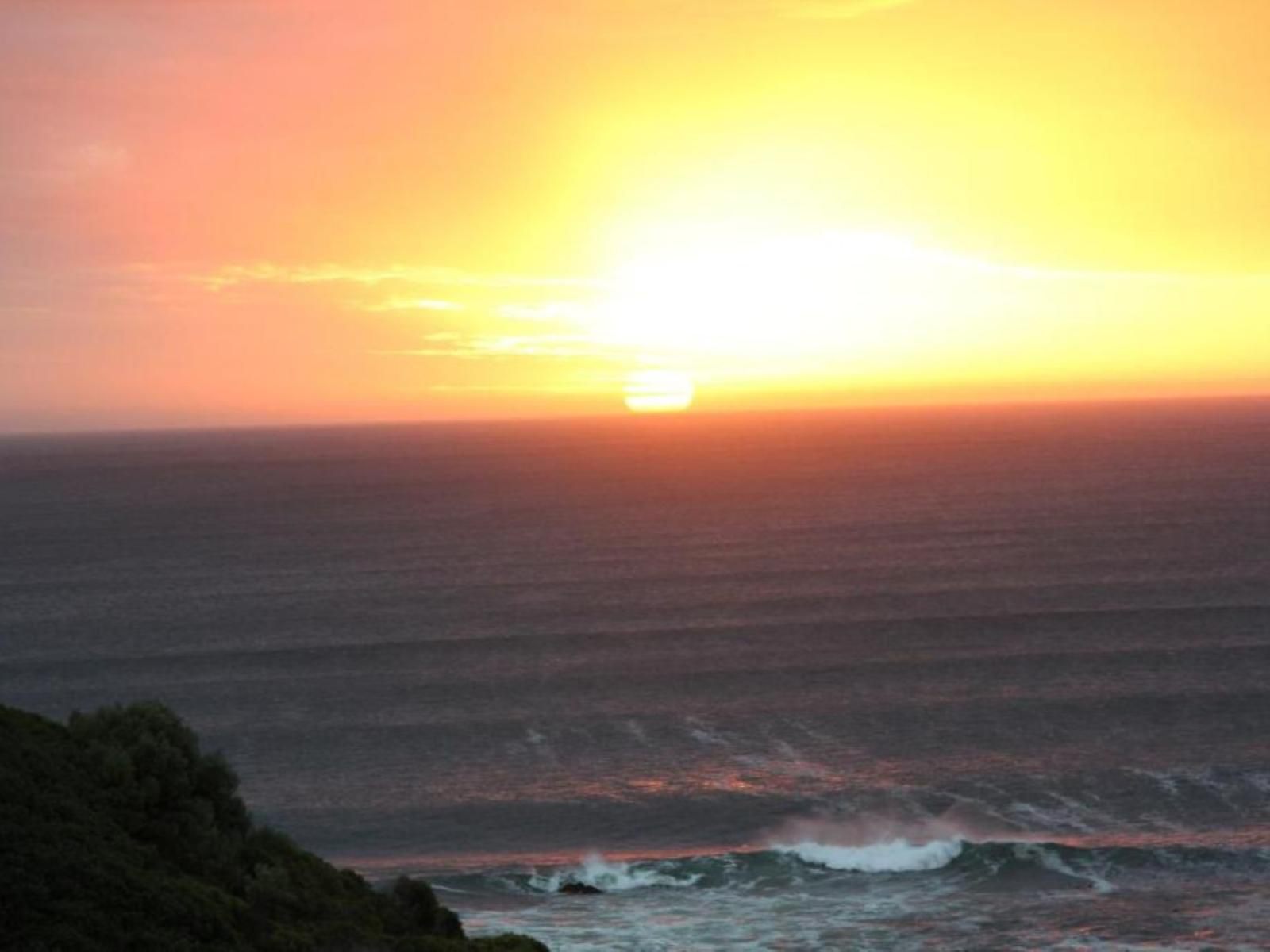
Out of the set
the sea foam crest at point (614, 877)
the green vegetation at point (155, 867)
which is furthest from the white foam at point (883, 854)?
the green vegetation at point (155, 867)

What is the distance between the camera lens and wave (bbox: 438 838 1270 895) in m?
37.6

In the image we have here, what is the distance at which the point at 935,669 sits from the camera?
216 feet

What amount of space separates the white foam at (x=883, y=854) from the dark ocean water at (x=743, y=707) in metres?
0.12

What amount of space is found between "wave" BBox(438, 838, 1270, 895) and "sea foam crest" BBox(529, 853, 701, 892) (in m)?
0.02

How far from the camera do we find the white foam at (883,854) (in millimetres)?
39500

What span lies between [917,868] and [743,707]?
67.7ft

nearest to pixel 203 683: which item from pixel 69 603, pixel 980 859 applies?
pixel 69 603

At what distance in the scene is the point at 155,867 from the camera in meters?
20.6

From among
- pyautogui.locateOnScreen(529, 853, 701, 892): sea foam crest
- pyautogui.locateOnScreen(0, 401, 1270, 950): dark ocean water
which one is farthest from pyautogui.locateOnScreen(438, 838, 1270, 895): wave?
pyautogui.locateOnScreen(0, 401, 1270, 950): dark ocean water

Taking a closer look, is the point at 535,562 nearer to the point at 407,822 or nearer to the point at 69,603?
the point at 69,603

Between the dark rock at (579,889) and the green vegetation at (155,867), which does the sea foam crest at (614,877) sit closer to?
the dark rock at (579,889)

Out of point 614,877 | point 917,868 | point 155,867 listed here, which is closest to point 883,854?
point 917,868

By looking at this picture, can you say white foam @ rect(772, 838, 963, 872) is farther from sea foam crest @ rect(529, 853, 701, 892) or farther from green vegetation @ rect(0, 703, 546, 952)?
green vegetation @ rect(0, 703, 546, 952)

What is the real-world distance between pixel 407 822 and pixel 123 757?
23.5 meters
